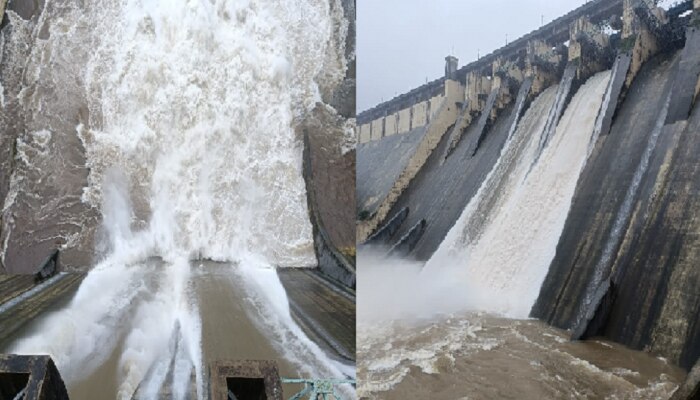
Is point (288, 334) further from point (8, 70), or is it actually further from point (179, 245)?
point (8, 70)

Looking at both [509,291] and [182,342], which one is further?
[509,291]

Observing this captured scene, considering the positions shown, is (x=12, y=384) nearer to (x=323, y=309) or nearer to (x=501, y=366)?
(x=323, y=309)

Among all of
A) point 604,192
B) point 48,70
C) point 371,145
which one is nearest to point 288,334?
point 48,70

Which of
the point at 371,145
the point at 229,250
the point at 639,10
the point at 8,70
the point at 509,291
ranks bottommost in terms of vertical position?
the point at 509,291

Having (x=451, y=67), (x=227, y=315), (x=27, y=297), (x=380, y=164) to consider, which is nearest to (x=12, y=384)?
(x=27, y=297)

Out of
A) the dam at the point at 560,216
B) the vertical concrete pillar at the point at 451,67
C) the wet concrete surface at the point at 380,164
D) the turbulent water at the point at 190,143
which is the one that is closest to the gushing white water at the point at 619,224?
the dam at the point at 560,216

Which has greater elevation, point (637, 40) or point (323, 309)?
point (637, 40)

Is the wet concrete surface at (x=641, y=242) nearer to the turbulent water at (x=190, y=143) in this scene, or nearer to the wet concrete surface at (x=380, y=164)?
the turbulent water at (x=190, y=143)
